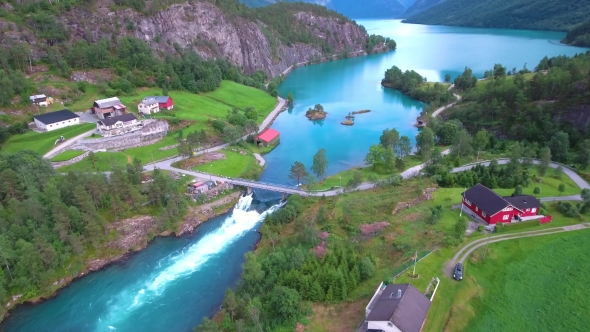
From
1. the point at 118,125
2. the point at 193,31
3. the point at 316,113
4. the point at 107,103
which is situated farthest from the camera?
the point at 193,31

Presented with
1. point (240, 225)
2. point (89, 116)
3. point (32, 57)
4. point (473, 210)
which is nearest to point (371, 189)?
point (473, 210)

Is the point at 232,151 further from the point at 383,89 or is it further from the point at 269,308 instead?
the point at 383,89

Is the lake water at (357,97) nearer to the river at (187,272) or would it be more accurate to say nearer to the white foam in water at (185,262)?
the river at (187,272)

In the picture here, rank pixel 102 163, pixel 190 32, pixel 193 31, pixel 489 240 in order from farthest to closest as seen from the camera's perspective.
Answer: pixel 193 31 → pixel 190 32 → pixel 102 163 → pixel 489 240

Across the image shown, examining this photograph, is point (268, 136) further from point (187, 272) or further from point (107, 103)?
point (187, 272)

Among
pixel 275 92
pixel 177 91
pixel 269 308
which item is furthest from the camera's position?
pixel 275 92

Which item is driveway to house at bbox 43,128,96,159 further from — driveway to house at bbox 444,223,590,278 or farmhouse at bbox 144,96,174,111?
driveway to house at bbox 444,223,590,278

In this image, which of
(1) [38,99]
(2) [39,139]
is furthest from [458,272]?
(1) [38,99]
